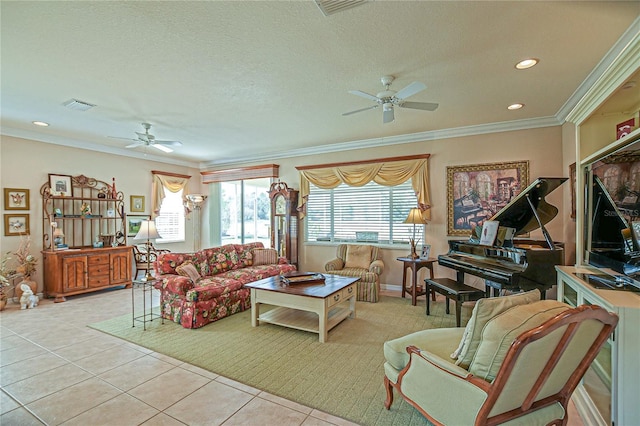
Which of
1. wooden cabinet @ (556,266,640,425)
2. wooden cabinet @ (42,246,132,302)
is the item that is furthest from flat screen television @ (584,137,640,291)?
wooden cabinet @ (42,246,132,302)

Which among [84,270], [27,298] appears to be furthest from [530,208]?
[27,298]

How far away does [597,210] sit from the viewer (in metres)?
2.44

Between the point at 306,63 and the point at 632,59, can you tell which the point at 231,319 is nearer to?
the point at 306,63

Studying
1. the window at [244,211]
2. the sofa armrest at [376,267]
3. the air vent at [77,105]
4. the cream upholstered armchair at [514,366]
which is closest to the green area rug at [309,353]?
the cream upholstered armchair at [514,366]

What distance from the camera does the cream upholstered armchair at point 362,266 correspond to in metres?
4.78

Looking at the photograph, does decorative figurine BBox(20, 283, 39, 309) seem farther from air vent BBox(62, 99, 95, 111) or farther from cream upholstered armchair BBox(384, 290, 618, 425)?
cream upholstered armchair BBox(384, 290, 618, 425)

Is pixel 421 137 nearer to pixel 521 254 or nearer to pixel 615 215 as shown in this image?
pixel 521 254

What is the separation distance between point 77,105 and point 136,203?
3.14m

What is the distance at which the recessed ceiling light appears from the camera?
9.06 ft

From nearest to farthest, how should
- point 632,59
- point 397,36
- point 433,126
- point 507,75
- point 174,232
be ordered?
point 632,59 < point 397,36 < point 507,75 < point 433,126 < point 174,232

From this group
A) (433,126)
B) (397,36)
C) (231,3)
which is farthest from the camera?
(433,126)

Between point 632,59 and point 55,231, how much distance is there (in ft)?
24.0

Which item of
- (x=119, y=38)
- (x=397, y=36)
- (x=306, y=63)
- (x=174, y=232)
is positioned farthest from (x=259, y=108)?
(x=174, y=232)

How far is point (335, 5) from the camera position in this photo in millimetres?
1995
